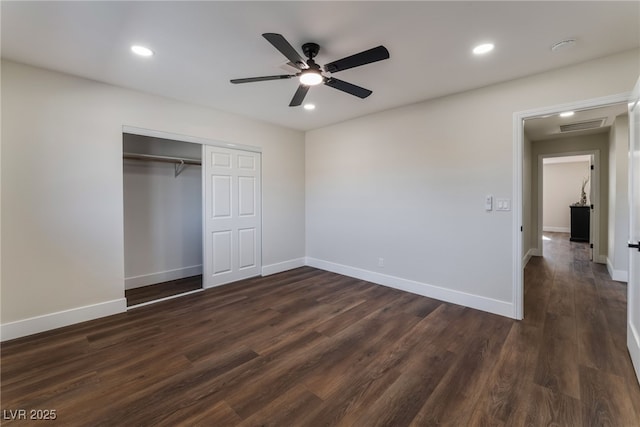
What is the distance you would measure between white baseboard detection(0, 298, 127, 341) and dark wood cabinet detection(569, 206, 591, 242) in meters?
10.7

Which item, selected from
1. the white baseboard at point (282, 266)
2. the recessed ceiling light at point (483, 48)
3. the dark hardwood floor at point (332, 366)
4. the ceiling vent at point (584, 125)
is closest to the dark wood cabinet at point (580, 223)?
the ceiling vent at point (584, 125)

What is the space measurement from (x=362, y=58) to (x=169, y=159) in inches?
137

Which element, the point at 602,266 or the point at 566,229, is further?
the point at 566,229

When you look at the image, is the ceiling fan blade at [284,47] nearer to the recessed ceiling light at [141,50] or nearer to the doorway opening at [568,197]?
the recessed ceiling light at [141,50]

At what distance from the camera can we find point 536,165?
6309mm

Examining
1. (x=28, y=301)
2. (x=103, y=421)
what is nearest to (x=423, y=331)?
(x=103, y=421)

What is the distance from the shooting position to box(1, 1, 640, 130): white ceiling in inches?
74.4

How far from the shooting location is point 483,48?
7.79 feet

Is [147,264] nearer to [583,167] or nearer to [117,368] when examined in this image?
[117,368]

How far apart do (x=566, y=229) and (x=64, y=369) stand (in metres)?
12.9

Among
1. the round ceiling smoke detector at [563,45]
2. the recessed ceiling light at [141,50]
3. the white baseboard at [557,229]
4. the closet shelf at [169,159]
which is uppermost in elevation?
the recessed ceiling light at [141,50]

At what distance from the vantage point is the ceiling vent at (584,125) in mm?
4473

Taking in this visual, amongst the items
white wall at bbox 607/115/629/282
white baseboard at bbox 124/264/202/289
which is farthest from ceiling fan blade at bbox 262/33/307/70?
white wall at bbox 607/115/629/282

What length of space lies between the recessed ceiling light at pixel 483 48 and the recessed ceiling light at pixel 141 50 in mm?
2919
